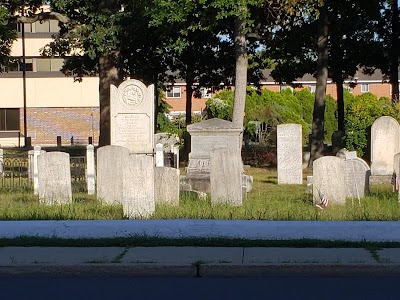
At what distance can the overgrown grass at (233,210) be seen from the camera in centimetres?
1432

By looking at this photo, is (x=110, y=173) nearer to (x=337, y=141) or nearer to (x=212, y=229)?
(x=212, y=229)

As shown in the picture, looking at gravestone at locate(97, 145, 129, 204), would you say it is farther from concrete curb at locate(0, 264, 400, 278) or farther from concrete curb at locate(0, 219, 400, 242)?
concrete curb at locate(0, 264, 400, 278)

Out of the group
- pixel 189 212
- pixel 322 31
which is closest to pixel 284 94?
pixel 322 31

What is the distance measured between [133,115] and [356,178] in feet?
23.4

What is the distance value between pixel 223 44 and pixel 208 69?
7.62 ft

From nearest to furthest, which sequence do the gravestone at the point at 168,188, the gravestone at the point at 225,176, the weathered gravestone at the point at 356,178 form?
1. the gravestone at the point at 225,176
2. the gravestone at the point at 168,188
3. the weathered gravestone at the point at 356,178

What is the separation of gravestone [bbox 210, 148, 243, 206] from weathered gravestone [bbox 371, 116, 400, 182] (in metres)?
7.63

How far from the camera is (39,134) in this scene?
6394cm

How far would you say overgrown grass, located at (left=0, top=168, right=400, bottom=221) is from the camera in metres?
14.3

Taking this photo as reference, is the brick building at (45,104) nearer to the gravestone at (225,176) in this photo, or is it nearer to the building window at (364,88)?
the building window at (364,88)

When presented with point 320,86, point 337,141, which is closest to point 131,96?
point 320,86

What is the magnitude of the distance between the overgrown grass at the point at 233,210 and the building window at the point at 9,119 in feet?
159

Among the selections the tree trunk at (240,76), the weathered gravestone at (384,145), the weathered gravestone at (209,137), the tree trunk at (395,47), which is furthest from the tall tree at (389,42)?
the weathered gravestone at (209,137)

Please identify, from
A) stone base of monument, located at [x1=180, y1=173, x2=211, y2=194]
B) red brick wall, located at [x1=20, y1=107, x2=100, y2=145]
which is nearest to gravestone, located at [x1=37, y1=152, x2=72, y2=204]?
stone base of monument, located at [x1=180, y1=173, x2=211, y2=194]
